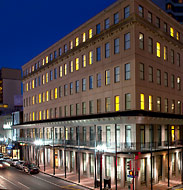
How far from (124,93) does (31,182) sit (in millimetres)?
17399

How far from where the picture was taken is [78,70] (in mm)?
44625

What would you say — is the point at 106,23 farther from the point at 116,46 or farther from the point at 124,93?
the point at 124,93

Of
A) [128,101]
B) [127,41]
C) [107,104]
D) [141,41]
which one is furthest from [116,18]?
[107,104]

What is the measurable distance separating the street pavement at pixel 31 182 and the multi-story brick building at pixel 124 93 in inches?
133

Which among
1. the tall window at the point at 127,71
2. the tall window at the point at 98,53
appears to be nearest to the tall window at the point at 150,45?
the tall window at the point at 127,71

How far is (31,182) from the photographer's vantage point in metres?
35.3

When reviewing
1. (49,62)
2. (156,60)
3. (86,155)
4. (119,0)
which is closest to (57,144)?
(86,155)

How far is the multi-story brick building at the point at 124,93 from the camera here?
109 ft

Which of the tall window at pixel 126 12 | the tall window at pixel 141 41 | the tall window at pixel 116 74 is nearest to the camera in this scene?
the tall window at pixel 141 41

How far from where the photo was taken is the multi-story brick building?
1314 inches

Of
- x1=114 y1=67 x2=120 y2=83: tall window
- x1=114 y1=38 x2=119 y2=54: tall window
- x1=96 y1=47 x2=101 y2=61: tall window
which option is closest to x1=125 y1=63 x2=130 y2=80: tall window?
x1=114 y1=67 x2=120 y2=83: tall window

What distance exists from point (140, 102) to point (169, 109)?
8271mm

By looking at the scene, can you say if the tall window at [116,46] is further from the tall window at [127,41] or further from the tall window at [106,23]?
the tall window at [106,23]

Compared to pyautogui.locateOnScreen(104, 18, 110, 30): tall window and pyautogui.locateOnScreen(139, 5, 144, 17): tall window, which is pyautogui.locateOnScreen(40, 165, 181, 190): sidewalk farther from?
pyautogui.locateOnScreen(139, 5, 144, 17): tall window
